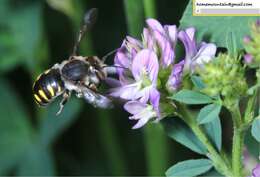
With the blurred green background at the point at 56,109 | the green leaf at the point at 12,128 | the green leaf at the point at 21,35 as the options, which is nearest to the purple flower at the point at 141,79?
the blurred green background at the point at 56,109

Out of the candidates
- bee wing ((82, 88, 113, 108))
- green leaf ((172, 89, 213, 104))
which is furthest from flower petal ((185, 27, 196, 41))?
bee wing ((82, 88, 113, 108))

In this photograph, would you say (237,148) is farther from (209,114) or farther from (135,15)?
(135,15)

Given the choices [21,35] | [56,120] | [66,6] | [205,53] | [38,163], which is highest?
[205,53]

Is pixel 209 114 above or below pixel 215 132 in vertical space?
above

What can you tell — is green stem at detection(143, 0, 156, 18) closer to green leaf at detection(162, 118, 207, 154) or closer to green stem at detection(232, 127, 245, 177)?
green leaf at detection(162, 118, 207, 154)

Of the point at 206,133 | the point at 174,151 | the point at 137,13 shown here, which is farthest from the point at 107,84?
the point at 174,151

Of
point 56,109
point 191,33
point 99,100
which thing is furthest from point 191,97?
point 56,109
